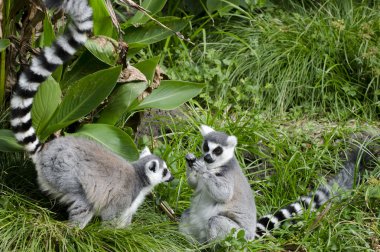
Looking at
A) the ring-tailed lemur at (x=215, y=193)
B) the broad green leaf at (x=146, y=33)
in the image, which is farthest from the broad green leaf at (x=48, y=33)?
the ring-tailed lemur at (x=215, y=193)

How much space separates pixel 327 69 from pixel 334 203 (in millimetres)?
2117

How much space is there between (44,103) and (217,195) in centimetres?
149

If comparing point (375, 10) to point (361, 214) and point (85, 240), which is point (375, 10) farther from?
point (85, 240)

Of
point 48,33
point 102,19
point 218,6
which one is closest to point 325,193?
point 102,19

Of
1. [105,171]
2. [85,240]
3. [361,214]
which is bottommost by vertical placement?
[361,214]

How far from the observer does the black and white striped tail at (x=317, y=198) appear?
20.4ft

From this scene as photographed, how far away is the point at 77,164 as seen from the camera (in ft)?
17.6

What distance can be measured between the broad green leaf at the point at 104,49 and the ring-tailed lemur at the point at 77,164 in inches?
30.4

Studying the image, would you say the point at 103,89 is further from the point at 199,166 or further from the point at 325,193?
the point at 325,193

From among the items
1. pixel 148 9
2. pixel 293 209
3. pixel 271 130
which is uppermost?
pixel 148 9

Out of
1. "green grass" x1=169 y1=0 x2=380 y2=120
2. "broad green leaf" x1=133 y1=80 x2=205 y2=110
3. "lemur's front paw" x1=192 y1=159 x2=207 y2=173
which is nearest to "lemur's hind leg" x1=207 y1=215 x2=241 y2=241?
"lemur's front paw" x1=192 y1=159 x2=207 y2=173

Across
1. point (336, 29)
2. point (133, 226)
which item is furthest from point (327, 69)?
point (133, 226)

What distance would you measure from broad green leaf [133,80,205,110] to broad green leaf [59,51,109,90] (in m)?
0.50

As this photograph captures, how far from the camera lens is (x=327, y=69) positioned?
799 cm
